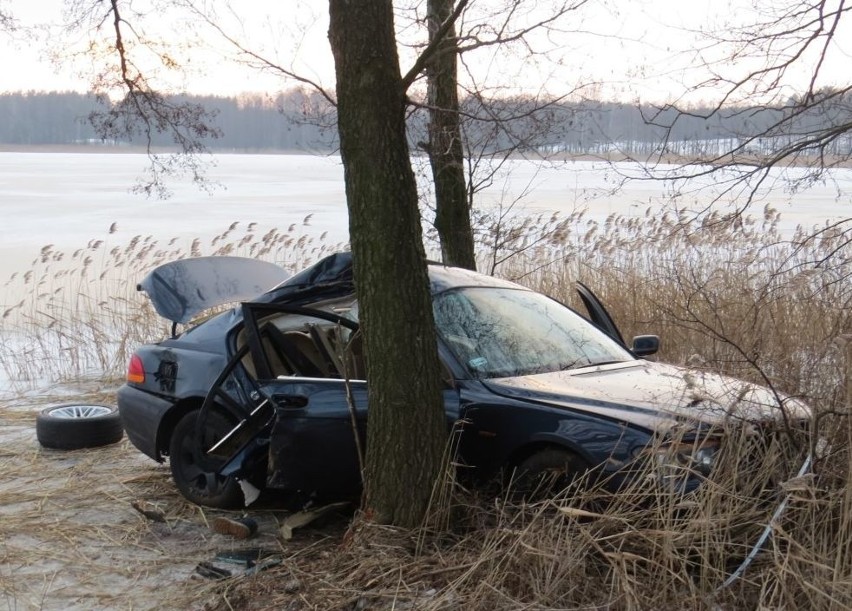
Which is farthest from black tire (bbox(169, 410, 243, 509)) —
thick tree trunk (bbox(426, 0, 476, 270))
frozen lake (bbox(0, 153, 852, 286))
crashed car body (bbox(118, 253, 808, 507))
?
frozen lake (bbox(0, 153, 852, 286))

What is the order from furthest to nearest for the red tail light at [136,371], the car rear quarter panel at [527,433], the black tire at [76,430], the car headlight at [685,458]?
the black tire at [76,430], the red tail light at [136,371], the car rear quarter panel at [527,433], the car headlight at [685,458]

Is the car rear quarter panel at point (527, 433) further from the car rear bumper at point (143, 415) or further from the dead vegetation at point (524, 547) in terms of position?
the car rear bumper at point (143, 415)

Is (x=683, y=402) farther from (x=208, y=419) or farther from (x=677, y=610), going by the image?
(x=208, y=419)

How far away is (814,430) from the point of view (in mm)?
4004

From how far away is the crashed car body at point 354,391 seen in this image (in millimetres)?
4273

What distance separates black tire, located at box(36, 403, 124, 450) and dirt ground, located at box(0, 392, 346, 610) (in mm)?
81

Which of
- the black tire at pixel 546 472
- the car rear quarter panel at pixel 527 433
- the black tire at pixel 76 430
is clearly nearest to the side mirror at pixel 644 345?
the car rear quarter panel at pixel 527 433

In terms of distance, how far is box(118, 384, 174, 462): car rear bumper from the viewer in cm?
602

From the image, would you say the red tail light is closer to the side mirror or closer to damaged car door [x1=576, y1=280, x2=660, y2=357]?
damaged car door [x1=576, y1=280, x2=660, y2=357]

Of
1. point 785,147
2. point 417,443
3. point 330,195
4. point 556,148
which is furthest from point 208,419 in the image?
point 330,195

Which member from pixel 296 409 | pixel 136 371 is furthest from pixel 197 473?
pixel 296 409

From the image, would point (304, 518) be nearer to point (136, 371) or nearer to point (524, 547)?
point (524, 547)

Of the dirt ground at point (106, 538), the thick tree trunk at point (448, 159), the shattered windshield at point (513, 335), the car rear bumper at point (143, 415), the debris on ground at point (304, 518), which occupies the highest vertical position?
the thick tree trunk at point (448, 159)

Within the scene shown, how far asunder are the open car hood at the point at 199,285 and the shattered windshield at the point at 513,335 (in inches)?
67.7
